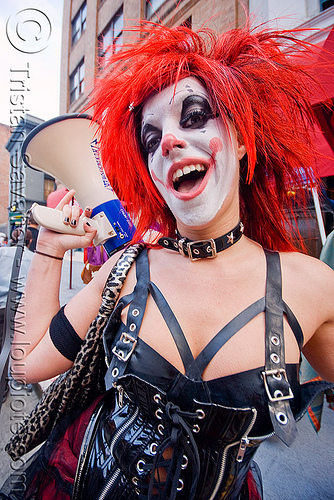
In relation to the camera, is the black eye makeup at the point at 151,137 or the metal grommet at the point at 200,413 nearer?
the metal grommet at the point at 200,413

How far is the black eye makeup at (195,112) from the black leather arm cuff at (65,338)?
2.52ft

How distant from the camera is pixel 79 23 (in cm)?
1173

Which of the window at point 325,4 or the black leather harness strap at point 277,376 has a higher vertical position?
the window at point 325,4

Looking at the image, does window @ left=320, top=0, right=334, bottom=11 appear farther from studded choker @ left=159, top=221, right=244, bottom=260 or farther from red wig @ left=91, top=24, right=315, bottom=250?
studded choker @ left=159, top=221, right=244, bottom=260

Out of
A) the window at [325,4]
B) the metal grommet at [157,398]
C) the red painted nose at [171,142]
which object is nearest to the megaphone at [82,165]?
the red painted nose at [171,142]

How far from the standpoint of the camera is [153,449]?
731mm

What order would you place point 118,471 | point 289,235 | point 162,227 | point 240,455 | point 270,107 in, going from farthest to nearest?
point 162,227
point 289,235
point 270,107
point 118,471
point 240,455

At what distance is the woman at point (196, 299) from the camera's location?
67 cm

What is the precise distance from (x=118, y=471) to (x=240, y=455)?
375 mm

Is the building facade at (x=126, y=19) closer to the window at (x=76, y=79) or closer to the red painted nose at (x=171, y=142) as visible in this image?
the window at (x=76, y=79)

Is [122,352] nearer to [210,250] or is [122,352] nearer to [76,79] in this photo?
[210,250]

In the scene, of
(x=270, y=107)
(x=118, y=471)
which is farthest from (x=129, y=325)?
(x=270, y=107)

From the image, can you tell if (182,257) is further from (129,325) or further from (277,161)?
(277,161)

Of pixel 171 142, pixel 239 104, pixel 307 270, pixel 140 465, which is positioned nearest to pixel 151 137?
pixel 171 142
